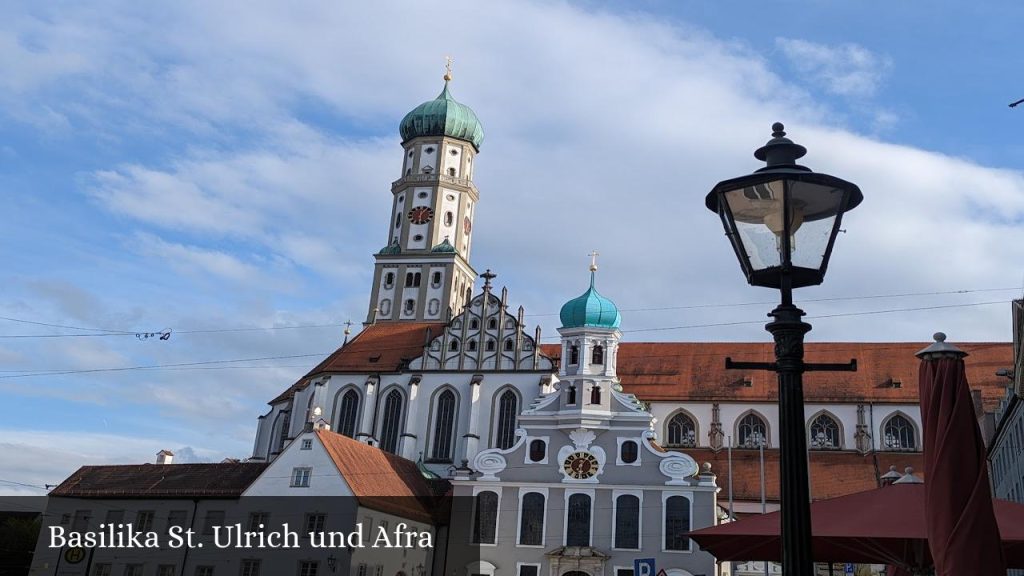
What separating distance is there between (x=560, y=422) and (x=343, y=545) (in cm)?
1362

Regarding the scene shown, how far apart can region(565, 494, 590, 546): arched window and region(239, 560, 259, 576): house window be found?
14.7 meters

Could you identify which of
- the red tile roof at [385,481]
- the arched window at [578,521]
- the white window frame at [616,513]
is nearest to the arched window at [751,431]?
the white window frame at [616,513]

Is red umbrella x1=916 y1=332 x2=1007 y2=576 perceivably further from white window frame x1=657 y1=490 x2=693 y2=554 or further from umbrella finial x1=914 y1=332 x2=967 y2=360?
white window frame x1=657 y1=490 x2=693 y2=554

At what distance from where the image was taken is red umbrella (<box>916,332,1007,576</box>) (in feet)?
27.2

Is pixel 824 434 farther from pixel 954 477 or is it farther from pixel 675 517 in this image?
pixel 954 477

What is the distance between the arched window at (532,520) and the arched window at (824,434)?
61.8 feet

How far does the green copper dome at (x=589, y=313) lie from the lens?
52.4 metres

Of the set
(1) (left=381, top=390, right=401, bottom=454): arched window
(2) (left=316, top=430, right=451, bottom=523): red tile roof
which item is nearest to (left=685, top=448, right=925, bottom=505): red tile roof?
(2) (left=316, top=430, right=451, bottom=523): red tile roof

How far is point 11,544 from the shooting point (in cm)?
5519

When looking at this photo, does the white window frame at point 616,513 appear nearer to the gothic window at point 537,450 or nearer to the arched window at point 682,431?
the gothic window at point 537,450

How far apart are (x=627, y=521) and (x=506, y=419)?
1072 cm

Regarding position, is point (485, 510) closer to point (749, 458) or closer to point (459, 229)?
point (749, 458)

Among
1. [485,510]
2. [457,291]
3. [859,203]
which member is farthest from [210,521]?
[859,203]

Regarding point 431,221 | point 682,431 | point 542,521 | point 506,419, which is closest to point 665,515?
point 542,521
